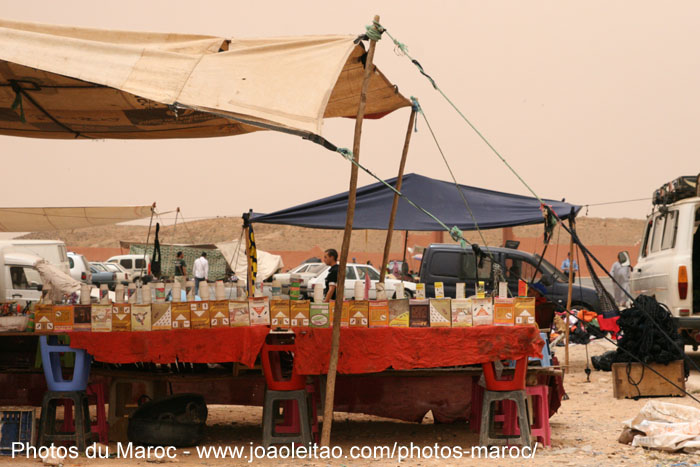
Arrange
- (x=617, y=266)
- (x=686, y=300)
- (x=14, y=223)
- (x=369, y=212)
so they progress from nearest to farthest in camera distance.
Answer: (x=686, y=300) < (x=369, y=212) < (x=14, y=223) < (x=617, y=266)

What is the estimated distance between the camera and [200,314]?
638 centimetres

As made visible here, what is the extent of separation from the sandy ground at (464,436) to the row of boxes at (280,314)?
978mm

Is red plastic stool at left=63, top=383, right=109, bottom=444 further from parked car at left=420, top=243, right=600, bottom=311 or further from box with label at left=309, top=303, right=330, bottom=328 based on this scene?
parked car at left=420, top=243, right=600, bottom=311

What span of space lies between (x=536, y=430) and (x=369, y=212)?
4.96 m

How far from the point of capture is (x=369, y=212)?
11125 millimetres

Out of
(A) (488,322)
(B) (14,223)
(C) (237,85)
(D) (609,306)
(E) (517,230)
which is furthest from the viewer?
(E) (517,230)

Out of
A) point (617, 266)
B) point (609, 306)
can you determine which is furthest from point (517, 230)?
point (609, 306)

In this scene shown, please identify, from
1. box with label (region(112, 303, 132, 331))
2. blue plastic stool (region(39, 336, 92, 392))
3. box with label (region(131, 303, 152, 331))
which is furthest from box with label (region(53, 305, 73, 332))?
box with label (region(131, 303, 152, 331))

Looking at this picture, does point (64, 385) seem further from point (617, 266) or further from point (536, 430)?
point (617, 266)

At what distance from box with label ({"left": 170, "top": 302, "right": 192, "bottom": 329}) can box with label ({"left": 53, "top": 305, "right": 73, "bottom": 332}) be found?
0.77m

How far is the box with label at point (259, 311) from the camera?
634 centimetres

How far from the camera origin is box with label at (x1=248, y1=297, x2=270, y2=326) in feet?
20.8

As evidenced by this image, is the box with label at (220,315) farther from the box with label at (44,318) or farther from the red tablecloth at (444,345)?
the box with label at (44,318)

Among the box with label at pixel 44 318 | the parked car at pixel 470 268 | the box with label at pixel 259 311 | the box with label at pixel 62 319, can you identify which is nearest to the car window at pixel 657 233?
the parked car at pixel 470 268
